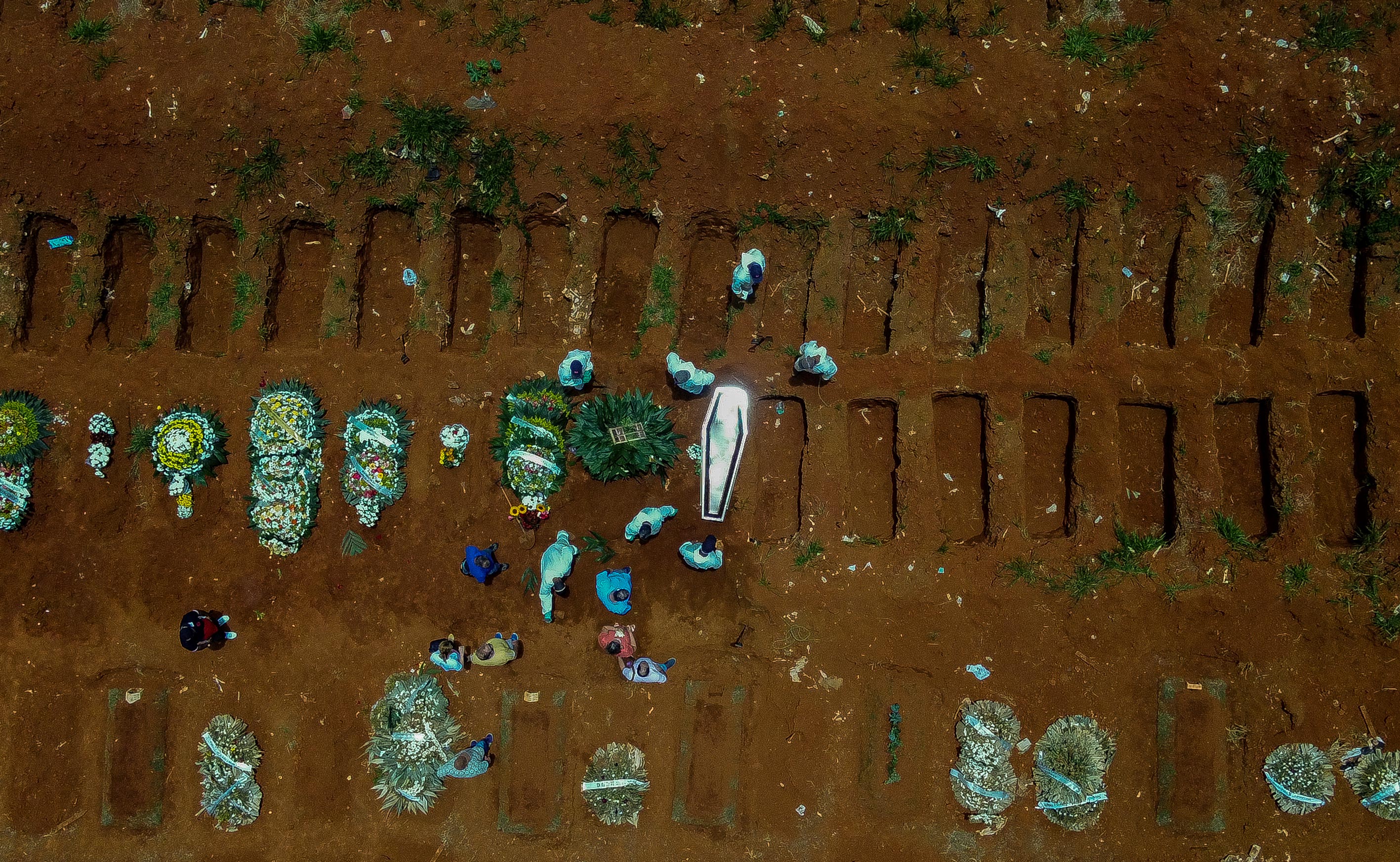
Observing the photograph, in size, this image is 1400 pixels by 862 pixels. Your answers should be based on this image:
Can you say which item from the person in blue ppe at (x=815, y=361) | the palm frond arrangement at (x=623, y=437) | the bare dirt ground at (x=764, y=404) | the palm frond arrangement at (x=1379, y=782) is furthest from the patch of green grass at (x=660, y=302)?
the palm frond arrangement at (x=1379, y=782)

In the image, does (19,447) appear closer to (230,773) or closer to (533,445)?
(230,773)

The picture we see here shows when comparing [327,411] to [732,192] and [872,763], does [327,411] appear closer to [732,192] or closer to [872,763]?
[732,192]

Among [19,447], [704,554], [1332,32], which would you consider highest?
[1332,32]

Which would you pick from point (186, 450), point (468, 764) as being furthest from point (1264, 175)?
point (186, 450)

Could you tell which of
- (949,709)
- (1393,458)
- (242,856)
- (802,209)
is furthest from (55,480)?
(1393,458)

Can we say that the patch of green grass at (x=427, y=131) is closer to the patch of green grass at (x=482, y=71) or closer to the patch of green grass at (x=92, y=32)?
the patch of green grass at (x=482, y=71)

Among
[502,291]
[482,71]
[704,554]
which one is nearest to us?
[704,554]
